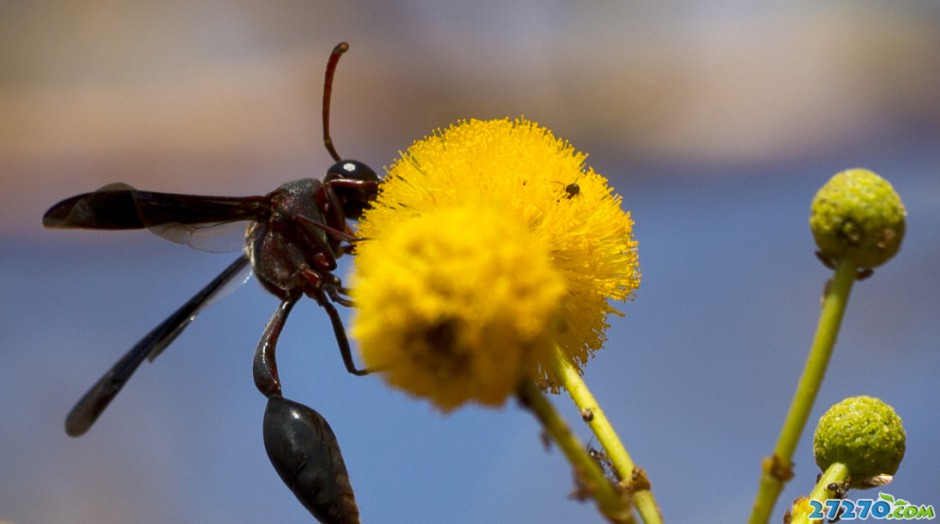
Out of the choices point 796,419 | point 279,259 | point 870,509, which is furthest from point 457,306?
point 279,259

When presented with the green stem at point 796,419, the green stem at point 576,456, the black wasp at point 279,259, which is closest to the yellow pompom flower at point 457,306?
the green stem at point 576,456

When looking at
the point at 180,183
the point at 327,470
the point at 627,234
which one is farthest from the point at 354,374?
the point at 180,183

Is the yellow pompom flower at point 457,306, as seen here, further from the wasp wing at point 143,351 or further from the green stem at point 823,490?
the wasp wing at point 143,351

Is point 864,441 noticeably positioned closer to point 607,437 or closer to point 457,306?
point 607,437

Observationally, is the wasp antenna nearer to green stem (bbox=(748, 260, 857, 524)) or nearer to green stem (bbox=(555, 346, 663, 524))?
green stem (bbox=(555, 346, 663, 524))

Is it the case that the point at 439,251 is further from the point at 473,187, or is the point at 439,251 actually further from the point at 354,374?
the point at 354,374
